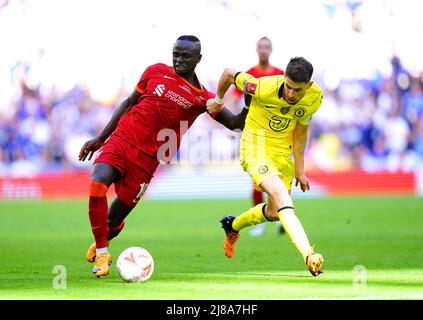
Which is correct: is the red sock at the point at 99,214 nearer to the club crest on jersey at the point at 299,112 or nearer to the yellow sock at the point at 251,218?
the yellow sock at the point at 251,218

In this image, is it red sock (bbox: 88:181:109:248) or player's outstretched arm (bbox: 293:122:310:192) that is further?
player's outstretched arm (bbox: 293:122:310:192)

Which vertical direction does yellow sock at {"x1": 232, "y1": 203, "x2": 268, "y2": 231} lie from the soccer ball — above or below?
above

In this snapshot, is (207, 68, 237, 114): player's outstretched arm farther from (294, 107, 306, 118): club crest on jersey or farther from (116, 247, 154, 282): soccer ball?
(116, 247, 154, 282): soccer ball

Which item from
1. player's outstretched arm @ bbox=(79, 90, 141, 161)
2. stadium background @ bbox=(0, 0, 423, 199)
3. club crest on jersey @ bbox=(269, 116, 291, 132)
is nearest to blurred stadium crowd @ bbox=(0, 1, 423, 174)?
stadium background @ bbox=(0, 0, 423, 199)

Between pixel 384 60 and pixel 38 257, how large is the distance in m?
19.3

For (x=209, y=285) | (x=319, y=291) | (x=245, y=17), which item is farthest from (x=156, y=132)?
(x=245, y=17)

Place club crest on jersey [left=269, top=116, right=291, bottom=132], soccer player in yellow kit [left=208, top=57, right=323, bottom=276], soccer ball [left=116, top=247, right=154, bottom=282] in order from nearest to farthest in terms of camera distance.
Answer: soccer ball [left=116, top=247, right=154, bottom=282]
soccer player in yellow kit [left=208, top=57, right=323, bottom=276]
club crest on jersey [left=269, top=116, right=291, bottom=132]

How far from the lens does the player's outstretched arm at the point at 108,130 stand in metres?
10.4

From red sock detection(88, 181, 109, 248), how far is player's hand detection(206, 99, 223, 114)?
148 centimetres

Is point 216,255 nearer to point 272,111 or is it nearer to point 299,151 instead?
point 299,151

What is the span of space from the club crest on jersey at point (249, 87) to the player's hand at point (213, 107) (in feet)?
1.68

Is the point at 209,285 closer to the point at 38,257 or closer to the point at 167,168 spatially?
the point at 38,257

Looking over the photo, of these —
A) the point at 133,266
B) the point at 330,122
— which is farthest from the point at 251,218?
the point at 330,122

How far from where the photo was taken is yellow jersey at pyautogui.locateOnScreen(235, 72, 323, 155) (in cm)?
981
